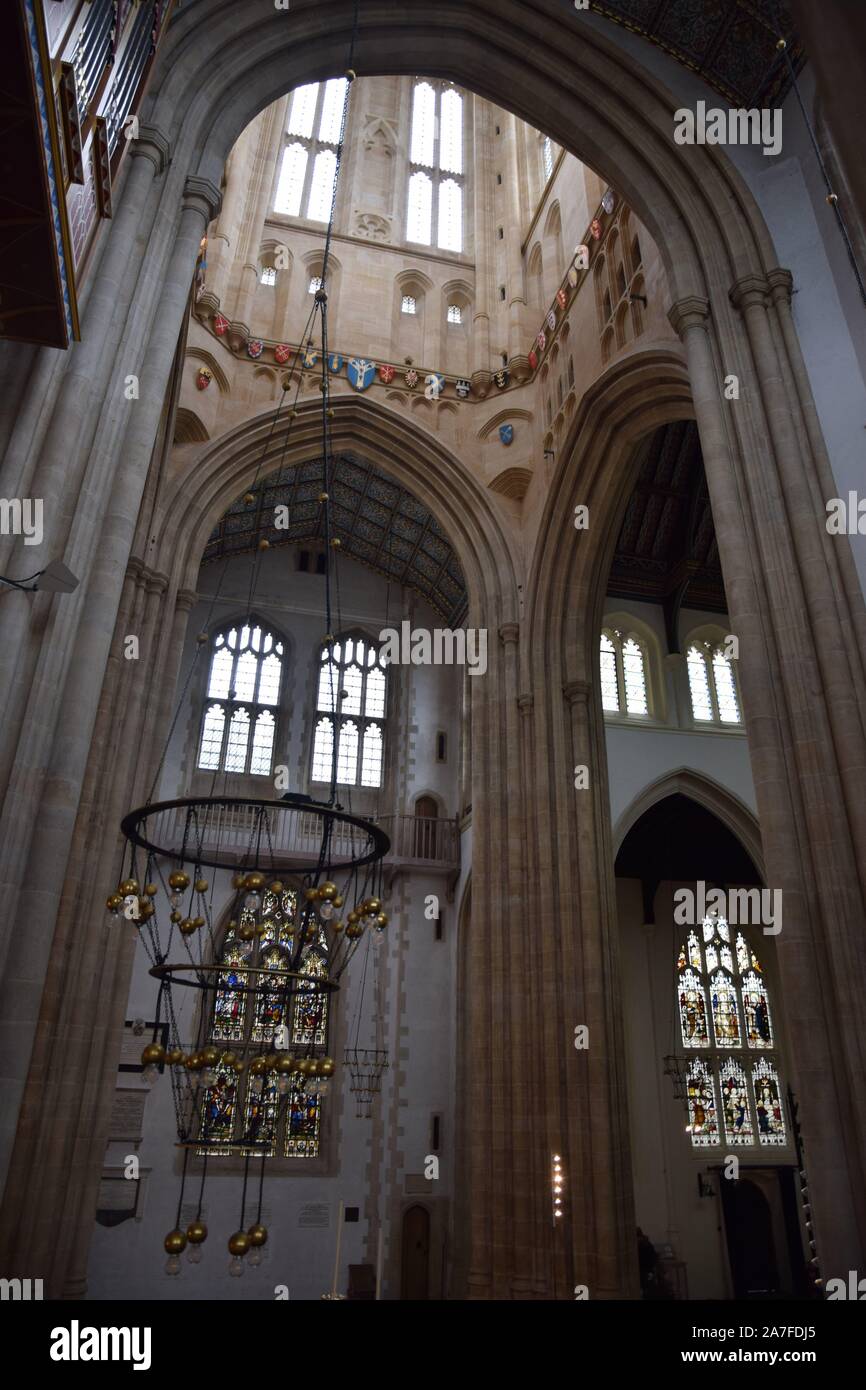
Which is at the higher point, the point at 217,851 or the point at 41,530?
the point at 217,851

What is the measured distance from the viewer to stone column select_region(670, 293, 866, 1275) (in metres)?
5.76

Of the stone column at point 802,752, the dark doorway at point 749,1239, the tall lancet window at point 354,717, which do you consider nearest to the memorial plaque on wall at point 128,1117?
the tall lancet window at point 354,717

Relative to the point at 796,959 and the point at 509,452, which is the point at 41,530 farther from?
the point at 509,452

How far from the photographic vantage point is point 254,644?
19.6 m

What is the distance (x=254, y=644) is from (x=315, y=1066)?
14283 mm

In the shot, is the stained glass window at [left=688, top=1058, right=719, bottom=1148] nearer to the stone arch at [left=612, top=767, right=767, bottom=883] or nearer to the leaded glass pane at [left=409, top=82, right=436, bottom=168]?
the stone arch at [left=612, top=767, right=767, bottom=883]

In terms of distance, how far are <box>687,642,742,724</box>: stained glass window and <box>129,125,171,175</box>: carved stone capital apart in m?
12.5

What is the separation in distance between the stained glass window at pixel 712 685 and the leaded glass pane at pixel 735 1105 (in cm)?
714

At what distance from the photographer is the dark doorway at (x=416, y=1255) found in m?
15.6

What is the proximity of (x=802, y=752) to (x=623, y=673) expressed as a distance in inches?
406

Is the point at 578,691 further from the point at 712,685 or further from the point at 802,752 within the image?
the point at 802,752
